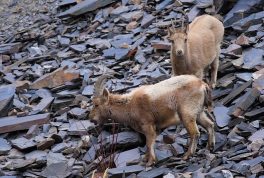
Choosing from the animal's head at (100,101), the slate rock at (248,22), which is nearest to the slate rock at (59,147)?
the animal's head at (100,101)

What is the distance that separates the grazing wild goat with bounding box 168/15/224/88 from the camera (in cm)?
1070

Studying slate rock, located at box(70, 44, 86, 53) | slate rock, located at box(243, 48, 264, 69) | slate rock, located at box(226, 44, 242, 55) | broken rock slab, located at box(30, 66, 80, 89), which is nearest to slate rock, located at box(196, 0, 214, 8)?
slate rock, located at box(226, 44, 242, 55)

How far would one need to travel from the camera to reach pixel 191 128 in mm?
9000

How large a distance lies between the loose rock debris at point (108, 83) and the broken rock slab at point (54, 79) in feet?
0.08

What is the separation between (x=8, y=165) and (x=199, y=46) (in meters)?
4.30

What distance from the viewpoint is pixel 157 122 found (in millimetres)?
9273

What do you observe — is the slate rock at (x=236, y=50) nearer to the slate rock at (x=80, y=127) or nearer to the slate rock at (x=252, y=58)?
the slate rock at (x=252, y=58)

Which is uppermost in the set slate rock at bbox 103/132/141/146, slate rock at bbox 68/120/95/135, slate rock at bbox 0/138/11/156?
slate rock at bbox 103/132/141/146

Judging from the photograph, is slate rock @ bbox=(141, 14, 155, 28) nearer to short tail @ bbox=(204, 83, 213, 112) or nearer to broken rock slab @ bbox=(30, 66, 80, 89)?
broken rock slab @ bbox=(30, 66, 80, 89)

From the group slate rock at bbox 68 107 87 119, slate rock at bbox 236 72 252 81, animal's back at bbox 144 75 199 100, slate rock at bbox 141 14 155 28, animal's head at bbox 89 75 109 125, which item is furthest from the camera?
slate rock at bbox 141 14 155 28

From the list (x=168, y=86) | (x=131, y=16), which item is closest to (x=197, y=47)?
(x=168, y=86)

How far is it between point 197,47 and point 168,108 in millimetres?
2565

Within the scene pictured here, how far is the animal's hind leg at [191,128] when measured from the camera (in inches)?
352

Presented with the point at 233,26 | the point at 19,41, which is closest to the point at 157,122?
the point at 233,26
